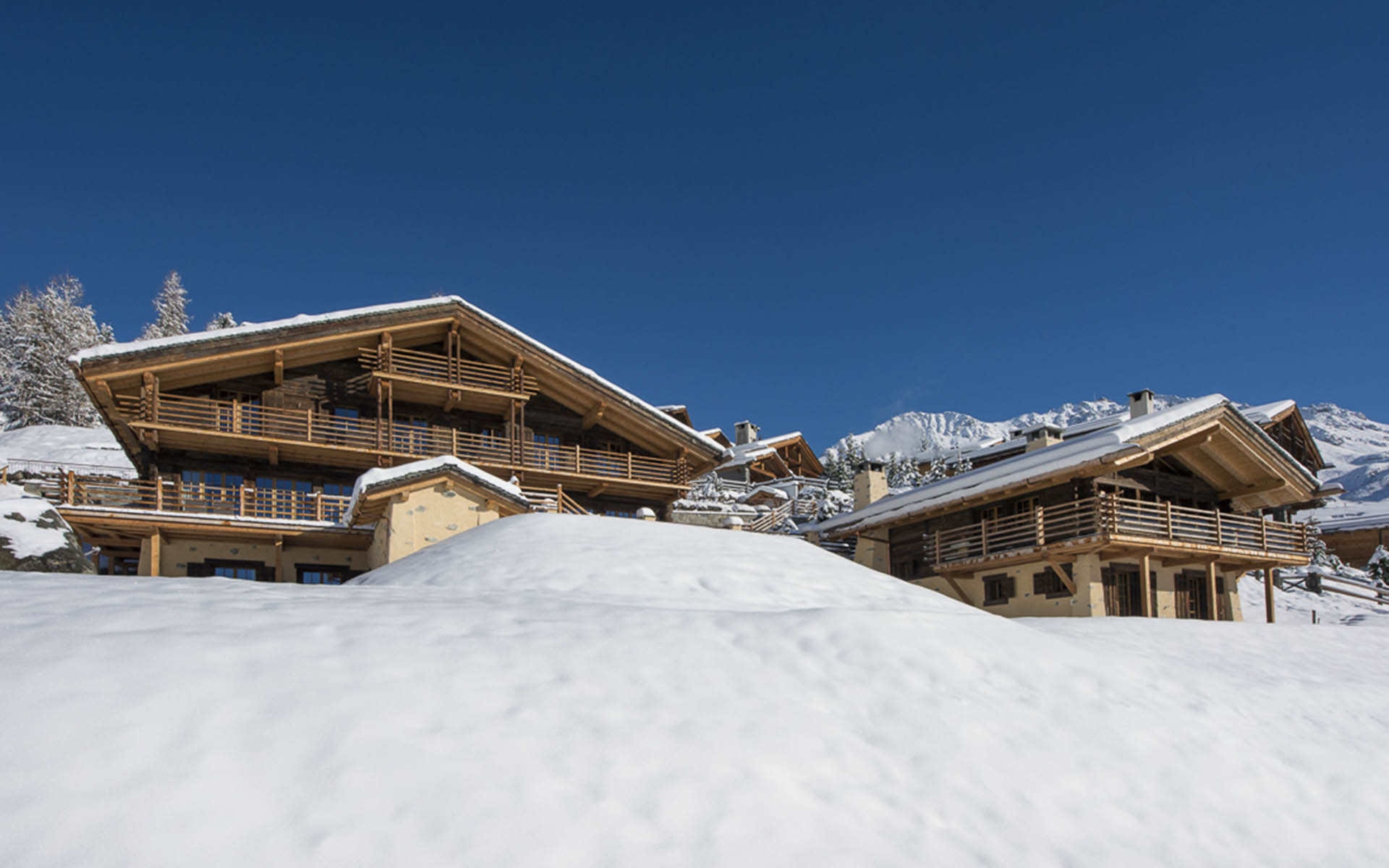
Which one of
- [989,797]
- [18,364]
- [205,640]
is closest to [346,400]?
[205,640]

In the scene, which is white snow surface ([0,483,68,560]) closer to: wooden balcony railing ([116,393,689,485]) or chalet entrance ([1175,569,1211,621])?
wooden balcony railing ([116,393,689,485])

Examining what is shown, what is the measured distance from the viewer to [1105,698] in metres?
7.21

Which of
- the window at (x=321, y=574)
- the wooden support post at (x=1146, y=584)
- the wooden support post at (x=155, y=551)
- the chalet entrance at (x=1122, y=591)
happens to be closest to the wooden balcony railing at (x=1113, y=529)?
the wooden support post at (x=1146, y=584)

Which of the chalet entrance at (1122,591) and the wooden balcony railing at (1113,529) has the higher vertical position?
the wooden balcony railing at (1113,529)

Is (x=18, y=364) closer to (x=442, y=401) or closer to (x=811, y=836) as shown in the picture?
(x=442, y=401)

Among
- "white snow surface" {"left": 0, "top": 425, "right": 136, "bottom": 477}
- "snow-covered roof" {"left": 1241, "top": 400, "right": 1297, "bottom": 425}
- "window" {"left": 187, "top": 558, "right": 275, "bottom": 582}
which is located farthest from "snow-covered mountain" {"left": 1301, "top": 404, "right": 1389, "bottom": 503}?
"white snow surface" {"left": 0, "top": 425, "right": 136, "bottom": 477}

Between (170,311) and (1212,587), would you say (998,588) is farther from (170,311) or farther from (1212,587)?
(170,311)

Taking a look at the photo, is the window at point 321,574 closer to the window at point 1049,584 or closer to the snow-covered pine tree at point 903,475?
the window at point 1049,584

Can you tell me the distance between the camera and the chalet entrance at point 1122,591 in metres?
24.5

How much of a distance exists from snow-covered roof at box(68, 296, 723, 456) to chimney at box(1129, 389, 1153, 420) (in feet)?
54.3

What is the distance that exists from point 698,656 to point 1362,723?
24.4 feet

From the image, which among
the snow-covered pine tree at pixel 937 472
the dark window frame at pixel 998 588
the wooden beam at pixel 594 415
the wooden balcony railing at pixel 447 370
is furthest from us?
the snow-covered pine tree at pixel 937 472

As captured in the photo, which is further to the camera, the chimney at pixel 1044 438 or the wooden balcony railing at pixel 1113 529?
the chimney at pixel 1044 438

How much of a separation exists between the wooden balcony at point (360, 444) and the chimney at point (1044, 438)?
48.5 feet
